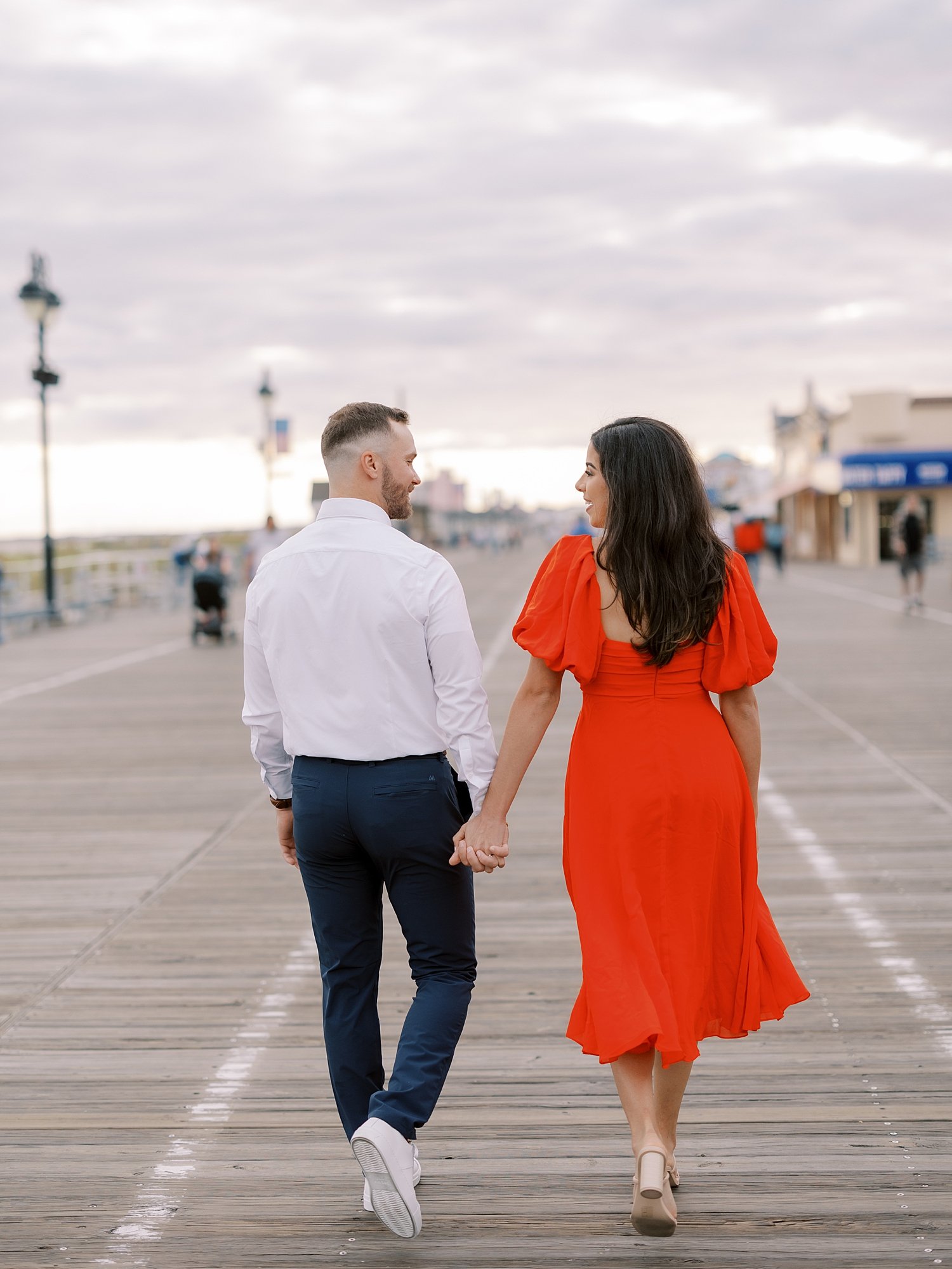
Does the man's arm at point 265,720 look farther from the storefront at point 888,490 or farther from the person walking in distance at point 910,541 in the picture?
the storefront at point 888,490

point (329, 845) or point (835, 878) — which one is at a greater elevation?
point (329, 845)

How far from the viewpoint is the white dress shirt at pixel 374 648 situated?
311 centimetres

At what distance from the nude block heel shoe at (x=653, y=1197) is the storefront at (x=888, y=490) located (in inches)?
2036

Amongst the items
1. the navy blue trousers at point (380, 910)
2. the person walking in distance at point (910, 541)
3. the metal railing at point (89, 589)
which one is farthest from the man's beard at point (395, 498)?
the person walking in distance at point (910, 541)

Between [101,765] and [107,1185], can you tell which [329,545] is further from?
[101,765]

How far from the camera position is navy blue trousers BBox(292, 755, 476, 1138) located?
311 centimetres

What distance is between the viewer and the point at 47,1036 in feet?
15.0

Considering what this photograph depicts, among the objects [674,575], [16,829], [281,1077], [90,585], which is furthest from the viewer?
[90,585]

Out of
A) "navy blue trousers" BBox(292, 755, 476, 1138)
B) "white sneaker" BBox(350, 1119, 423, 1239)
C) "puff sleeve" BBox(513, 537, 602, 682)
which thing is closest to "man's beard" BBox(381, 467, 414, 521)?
"puff sleeve" BBox(513, 537, 602, 682)

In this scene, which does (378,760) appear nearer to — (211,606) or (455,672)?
(455,672)

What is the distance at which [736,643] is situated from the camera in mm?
3178

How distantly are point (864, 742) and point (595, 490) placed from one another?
319 inches

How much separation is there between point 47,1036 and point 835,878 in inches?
142

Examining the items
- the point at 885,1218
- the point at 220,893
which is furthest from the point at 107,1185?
the point at 220,893
